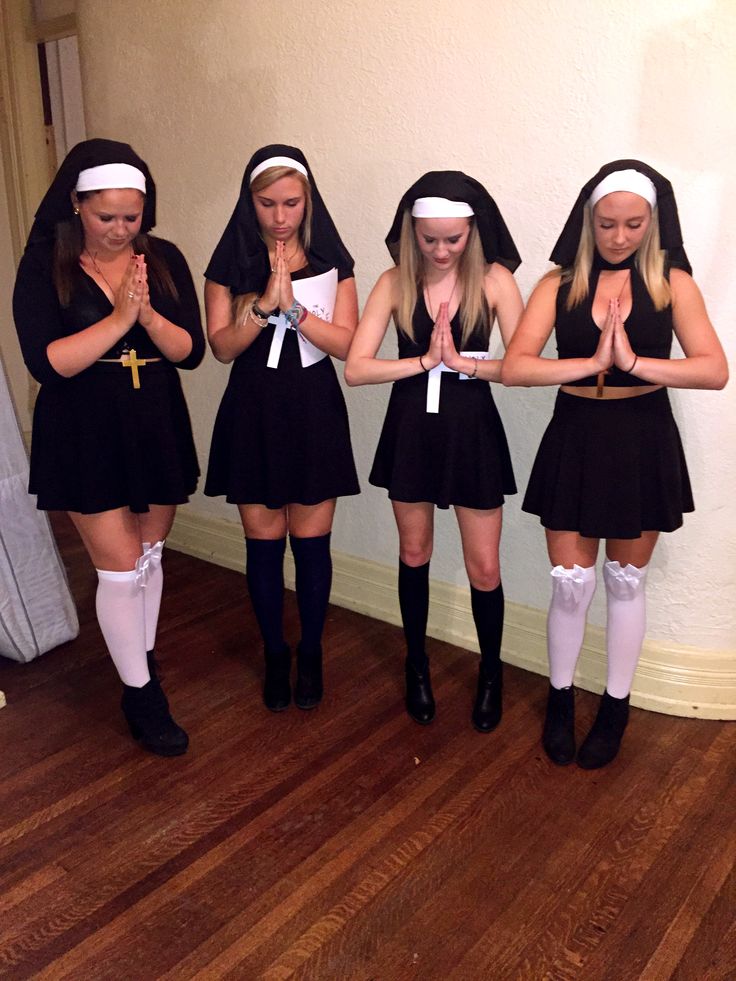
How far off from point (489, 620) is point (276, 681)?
0.73 metres

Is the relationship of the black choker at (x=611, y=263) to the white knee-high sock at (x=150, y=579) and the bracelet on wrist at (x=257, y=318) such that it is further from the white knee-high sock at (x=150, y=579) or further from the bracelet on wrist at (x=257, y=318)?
the white knee-high sock at (x=150, y=579)

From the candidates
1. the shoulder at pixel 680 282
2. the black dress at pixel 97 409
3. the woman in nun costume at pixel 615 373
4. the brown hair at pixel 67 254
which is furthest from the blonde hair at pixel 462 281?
the brown hair at pixel 67 254

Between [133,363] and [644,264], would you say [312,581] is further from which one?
[644,264]

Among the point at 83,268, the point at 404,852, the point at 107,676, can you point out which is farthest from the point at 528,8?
the point at 107,676

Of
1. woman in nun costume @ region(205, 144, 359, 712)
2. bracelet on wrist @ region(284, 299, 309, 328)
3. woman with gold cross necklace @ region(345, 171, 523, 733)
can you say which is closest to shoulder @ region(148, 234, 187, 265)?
woman in nun costume @ region(205, 144, 359, 712)

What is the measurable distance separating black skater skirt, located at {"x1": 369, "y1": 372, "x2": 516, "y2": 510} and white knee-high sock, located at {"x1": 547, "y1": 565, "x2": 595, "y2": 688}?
28 centimetres

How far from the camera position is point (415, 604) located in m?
2.38

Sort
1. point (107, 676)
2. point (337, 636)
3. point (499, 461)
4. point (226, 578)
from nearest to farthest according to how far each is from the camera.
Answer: point (499, 461), point (107, 676), point (337, 636), point (226, 578)

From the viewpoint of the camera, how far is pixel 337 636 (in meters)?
2.96

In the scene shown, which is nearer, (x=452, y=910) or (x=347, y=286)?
(x=452, y=910)

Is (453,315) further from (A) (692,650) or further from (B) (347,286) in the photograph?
(A) (692,650)

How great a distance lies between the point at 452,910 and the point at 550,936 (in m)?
0.22

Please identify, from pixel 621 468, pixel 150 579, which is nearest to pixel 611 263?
pixel 621 468

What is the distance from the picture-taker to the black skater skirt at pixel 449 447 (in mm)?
2119
